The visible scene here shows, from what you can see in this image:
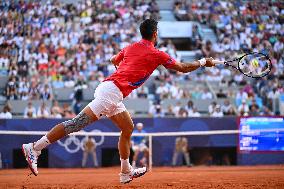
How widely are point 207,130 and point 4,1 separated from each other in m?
9.90

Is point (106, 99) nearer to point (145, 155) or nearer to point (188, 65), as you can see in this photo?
point (188, 65)

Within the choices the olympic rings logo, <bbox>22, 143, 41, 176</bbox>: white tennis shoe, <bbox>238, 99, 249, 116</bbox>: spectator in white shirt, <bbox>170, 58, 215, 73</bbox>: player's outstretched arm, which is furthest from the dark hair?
<bbox>238, 99, 249, 116</bbox>: spectator in white shirt

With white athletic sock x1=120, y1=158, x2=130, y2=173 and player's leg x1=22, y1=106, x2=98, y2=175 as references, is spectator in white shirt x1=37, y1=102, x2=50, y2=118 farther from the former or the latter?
player's leg x1=22, y1=106, x2=98, y2=175

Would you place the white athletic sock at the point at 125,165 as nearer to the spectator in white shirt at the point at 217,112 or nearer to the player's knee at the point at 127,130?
the player's knee at the point at 127,130

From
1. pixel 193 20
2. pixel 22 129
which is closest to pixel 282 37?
pixel 193 20

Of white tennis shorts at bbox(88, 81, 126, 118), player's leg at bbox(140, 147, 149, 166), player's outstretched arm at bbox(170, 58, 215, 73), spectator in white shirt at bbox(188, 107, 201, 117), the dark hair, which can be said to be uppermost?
the dark hair

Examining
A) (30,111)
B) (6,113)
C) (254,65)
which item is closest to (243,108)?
(30,111)

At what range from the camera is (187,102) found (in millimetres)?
19719

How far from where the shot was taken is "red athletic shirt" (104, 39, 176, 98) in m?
8.19

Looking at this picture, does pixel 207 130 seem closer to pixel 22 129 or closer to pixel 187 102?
pixel 187 102

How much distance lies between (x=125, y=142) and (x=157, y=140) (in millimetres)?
9330

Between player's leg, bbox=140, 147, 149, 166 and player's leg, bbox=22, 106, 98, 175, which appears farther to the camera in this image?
player's leg, bbox=140, 147, 149, 166

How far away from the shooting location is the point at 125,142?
878cm

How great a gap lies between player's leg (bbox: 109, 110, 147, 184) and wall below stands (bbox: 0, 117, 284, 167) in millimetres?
8888
